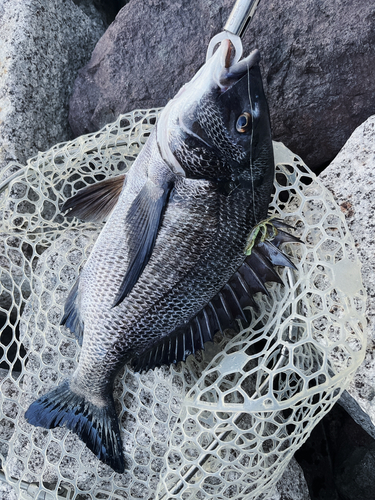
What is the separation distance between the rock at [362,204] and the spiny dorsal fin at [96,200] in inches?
35.7

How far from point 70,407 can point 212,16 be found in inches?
75.6

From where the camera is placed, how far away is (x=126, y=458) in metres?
1.71

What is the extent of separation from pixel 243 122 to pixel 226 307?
689 millimetres

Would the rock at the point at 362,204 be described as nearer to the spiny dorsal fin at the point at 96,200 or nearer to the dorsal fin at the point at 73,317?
the spiny dorsal fin at the point at 96,200

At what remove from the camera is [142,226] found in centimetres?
150

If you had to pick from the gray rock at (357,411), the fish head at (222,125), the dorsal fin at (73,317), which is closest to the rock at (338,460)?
the gray rock at (357,411)

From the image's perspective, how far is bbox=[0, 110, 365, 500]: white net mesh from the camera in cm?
151

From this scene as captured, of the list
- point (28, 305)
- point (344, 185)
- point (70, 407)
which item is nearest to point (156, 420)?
point (70, 407)

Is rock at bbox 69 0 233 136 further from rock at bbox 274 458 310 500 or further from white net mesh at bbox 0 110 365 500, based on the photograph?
rock at bbox 274 458 310 500

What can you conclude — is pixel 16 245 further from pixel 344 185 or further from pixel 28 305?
pixel 344 185

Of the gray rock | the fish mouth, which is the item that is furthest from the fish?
the gray rock

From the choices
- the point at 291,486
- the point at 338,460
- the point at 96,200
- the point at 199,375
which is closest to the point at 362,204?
the point at 199,375

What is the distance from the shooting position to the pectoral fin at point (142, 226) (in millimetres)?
1447

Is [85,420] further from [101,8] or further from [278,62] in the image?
[101,8]
